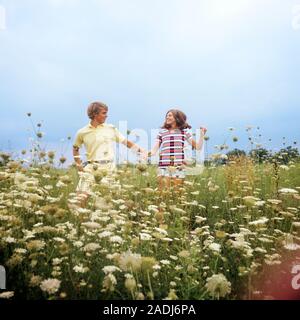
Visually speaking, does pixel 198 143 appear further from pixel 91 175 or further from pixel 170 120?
pixel 91 175

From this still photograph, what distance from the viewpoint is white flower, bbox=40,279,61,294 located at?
6.19 ft

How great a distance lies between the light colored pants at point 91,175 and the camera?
9.30 ft

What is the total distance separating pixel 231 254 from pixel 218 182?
1.67 metres

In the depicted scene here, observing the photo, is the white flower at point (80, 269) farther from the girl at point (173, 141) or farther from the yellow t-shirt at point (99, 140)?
the girl at point (173, 141)

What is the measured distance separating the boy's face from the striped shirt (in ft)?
1.98

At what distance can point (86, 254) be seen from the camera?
7.04 feet

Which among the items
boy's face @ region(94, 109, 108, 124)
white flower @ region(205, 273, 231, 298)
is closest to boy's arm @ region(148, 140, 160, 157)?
boy's face @ region(94, 109, 108, 124)

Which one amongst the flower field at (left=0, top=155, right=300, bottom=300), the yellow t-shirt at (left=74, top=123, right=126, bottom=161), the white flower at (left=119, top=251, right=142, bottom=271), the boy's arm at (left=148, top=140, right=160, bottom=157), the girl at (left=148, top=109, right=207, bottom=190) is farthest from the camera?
the boy's arm at (left=148, top=140, right=160, bottom=157)

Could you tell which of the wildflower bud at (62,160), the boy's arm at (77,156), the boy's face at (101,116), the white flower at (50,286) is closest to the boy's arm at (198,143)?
the boy's face at (101,116)

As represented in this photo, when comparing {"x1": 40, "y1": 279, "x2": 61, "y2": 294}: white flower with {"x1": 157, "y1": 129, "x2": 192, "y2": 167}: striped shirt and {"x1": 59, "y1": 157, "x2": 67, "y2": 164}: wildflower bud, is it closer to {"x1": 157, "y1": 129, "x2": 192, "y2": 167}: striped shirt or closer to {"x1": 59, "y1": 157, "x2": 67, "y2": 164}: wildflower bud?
{"x1": 59, "y1": 157, "x2": 67, "y2": 164}: wildflower bud

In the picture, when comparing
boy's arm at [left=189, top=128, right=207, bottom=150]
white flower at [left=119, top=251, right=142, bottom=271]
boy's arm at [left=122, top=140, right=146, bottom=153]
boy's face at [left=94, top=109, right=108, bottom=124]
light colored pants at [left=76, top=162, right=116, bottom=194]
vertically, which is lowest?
white flower at [left=119, top=251, right=142, bottom=271]

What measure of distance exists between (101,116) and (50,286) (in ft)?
6.60

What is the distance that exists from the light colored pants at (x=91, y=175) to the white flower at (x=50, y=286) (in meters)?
0.81
